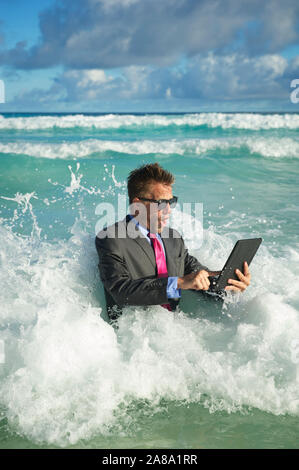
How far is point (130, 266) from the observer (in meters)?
3.09

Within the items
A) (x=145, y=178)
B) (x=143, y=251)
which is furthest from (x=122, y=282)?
(x=145, y=178)

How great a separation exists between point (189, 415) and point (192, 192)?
8.03m

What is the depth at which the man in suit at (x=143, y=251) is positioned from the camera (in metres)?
2.90

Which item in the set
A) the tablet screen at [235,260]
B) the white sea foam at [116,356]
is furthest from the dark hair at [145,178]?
the white sea foam at [116,356]

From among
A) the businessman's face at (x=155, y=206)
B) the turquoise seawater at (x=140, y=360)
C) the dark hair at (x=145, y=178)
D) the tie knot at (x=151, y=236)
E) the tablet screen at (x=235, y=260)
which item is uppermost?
the dark hair at (x=145, y=178)

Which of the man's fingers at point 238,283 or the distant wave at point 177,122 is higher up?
the distant wave at point 177,122

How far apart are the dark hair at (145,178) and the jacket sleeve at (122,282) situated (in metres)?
0.40

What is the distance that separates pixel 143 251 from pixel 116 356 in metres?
0.82

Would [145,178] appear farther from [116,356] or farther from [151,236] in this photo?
[116,356]

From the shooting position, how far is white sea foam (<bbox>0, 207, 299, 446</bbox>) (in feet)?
9.21

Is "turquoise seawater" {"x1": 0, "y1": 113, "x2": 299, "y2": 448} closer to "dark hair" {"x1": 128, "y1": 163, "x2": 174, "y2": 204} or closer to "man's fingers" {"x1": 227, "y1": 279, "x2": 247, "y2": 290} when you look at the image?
"man's fingers" {"x1": 227, "y1": 279, "x2": 247, "y2": 290}

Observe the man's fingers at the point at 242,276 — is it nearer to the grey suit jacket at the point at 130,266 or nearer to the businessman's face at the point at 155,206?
the grey suit jacket at the point at 130,266

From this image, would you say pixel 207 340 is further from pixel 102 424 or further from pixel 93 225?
pixel 93 225

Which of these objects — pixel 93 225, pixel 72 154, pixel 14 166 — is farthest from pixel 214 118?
pixel 93 225
